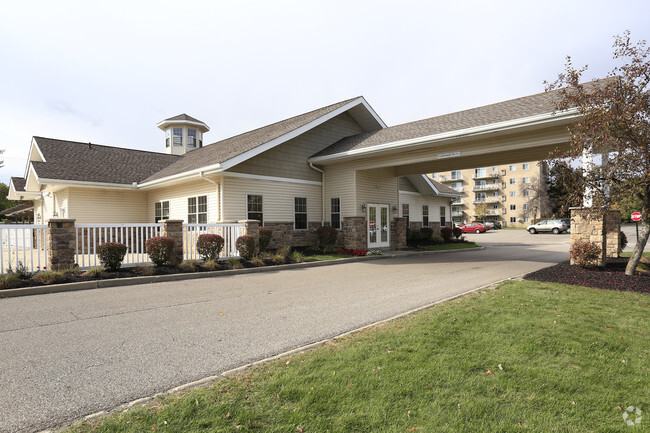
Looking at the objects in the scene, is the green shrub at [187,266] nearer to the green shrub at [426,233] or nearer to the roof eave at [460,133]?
the roof eave at [460,133]

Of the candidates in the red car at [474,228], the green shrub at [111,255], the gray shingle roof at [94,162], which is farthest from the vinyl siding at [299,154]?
A: the red car at [474,228]

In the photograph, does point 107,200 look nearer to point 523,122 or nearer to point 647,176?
point 523,122

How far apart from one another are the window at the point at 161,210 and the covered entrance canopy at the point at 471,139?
7701mm

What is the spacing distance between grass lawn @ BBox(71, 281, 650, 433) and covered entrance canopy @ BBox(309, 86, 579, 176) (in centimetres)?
782

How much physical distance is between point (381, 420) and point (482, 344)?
208 centimetres

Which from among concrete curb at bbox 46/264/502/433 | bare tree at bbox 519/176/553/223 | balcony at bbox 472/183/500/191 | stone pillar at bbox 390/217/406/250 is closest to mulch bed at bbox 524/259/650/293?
concrete curb at bbox 46/264/502/433

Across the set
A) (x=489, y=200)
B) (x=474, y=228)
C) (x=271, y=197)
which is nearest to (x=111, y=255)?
(x=271, y=197)

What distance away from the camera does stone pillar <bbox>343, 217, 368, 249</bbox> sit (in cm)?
1567

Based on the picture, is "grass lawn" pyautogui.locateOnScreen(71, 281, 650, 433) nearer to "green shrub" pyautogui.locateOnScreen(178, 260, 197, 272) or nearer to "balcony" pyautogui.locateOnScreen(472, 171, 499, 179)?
"green shrub" pyautogui.locateOnScreen(178, 260, 197, 272)

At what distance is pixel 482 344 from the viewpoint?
426 cm

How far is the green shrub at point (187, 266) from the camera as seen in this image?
10.2 meters

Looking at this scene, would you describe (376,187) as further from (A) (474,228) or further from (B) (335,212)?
(A) (474,228)

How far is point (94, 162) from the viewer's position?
1862 cm

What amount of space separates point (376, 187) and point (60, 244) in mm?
12554
